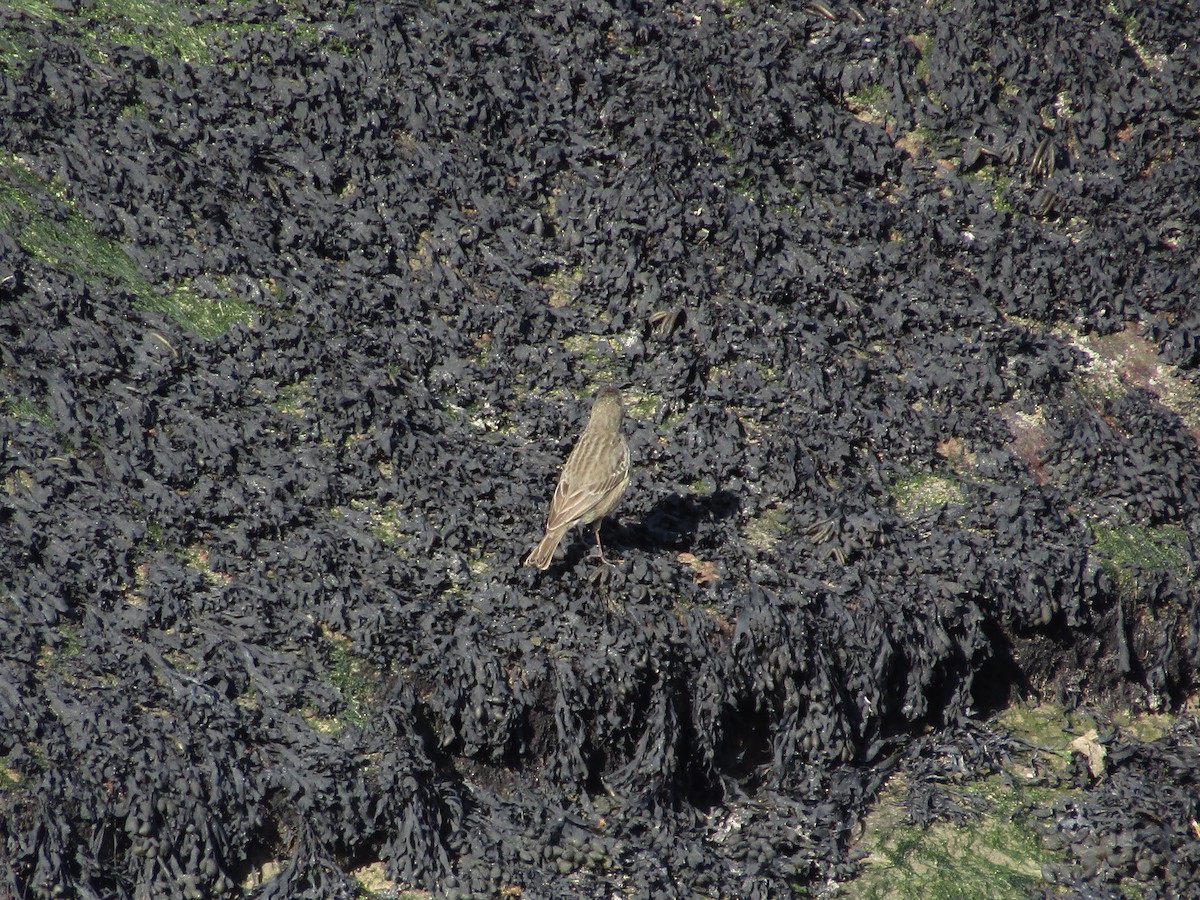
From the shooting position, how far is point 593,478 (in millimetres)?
5270

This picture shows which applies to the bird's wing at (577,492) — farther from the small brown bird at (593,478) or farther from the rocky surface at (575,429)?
the rocky surface at (575,429)

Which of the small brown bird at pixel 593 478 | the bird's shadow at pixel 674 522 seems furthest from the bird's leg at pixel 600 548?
the bird's shadow at pixel 674 522

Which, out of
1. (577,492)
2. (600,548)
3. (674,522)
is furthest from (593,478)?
(674,522)

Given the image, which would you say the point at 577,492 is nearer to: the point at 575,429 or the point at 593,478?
the point at 593,478

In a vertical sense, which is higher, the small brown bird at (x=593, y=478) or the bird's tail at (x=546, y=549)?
the small brown bird at (x=593, y=478)

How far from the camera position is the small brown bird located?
5152 mm

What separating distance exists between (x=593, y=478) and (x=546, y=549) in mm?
415

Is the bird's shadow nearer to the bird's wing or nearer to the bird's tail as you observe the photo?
the bird's wing

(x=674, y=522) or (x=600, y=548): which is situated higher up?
(x=674, y=522)

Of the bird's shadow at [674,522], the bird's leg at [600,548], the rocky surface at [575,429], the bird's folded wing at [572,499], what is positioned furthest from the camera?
the bird's shadow at [674,522]

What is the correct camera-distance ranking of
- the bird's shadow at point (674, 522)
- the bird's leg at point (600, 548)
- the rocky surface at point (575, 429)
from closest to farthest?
the rocky surface at point (575, 429)
the bird's leg at point (600, 548)
the bird's shadow at point (674, 522)

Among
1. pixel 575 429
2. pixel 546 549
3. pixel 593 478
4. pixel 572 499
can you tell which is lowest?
pixel 546 549

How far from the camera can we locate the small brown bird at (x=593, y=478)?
16.9 feet

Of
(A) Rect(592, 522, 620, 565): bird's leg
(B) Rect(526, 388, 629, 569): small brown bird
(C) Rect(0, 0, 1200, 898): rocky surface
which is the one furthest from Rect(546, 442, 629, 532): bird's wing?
(C) Rect(0, 0, 1200, 898): rocky surface
